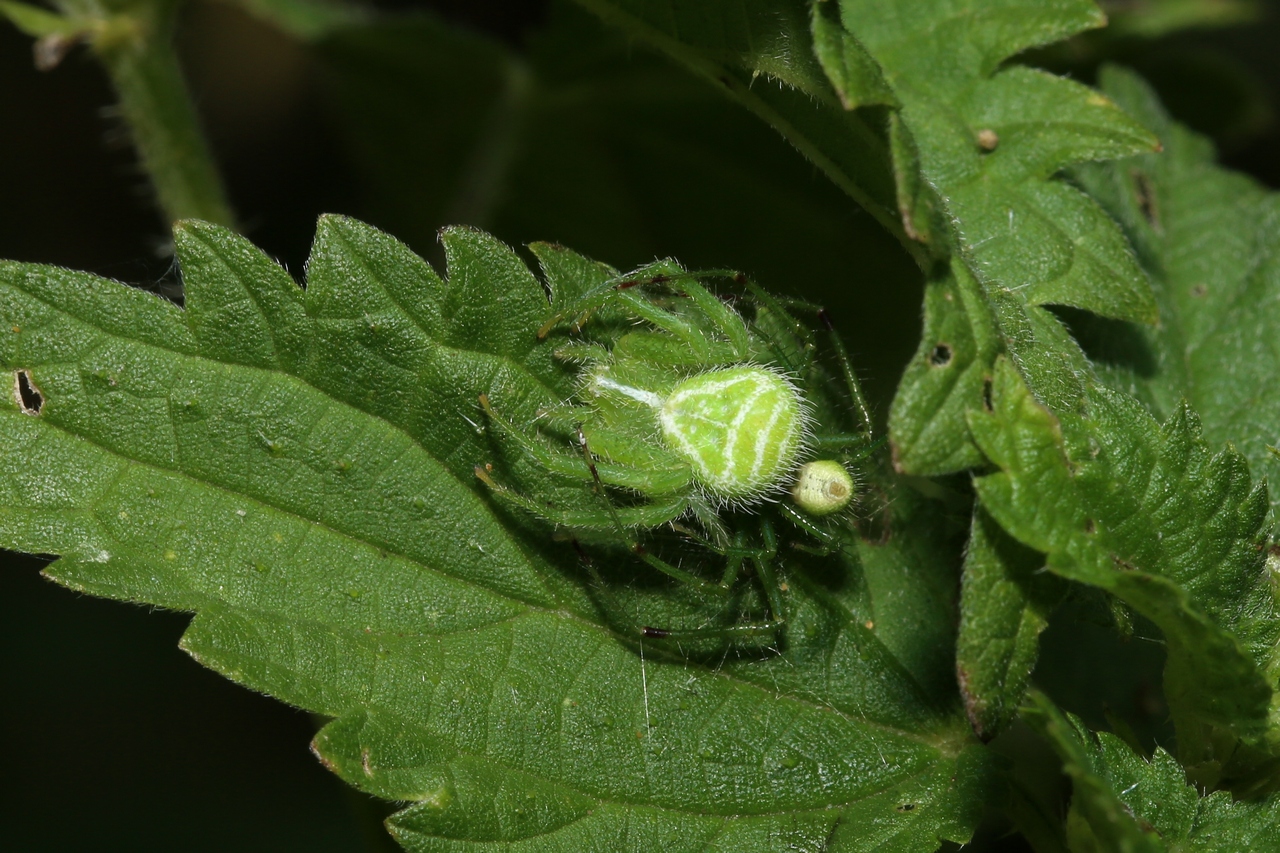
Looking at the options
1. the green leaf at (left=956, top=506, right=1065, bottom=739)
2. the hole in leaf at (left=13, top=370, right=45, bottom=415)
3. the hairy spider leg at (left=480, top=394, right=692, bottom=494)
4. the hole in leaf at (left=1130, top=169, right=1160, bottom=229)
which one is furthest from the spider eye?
the hole in leaf at (left=13, top=370, right=45, bottom=415)

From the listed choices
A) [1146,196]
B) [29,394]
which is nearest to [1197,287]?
[1146,196]

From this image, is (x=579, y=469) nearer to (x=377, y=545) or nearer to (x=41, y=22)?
(x=377, y=545)

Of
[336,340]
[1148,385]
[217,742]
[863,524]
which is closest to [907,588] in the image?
[863,524]

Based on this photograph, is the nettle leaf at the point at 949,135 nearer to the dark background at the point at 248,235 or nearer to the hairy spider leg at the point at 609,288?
the hairy spider leg at the point at 609,288

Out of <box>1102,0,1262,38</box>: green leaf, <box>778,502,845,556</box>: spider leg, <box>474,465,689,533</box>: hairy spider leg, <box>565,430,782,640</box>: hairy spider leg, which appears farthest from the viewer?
<box>1102,0,1262,38</box>: green leaf

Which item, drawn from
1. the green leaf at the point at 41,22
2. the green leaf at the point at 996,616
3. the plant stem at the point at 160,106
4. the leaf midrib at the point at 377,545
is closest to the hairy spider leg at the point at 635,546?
the leaf midrib at the point at 377,545

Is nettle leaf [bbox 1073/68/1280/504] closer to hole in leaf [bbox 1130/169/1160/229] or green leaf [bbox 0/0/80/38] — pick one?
hole in leaf [bbox 1130/169/1160/229]
